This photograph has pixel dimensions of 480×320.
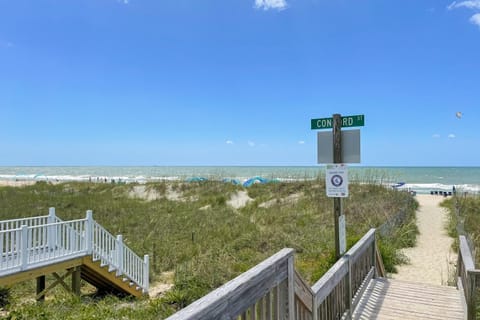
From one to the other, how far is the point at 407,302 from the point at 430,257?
5.32 meters

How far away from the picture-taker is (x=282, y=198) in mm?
Result: 21484

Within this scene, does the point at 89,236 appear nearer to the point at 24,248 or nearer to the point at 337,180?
the point at 24,248

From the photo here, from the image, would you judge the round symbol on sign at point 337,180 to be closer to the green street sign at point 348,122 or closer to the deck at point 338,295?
the green street sign at point 348,122

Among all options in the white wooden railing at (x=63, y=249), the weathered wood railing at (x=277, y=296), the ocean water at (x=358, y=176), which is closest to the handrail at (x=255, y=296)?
the weathered wood railing at (x=277, y=296)

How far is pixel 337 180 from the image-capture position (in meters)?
4.51

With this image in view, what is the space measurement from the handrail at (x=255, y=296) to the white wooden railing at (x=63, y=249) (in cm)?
642

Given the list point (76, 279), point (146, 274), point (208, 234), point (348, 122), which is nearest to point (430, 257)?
point (348, 122)

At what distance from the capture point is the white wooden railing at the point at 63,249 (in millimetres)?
6652

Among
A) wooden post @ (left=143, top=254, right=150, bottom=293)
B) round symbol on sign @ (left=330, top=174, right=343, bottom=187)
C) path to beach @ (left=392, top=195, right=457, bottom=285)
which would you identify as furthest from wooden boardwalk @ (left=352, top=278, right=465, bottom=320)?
wooden post @ (left=143, top=254, right=150, bottom=293)

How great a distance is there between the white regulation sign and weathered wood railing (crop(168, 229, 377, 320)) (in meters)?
0.87

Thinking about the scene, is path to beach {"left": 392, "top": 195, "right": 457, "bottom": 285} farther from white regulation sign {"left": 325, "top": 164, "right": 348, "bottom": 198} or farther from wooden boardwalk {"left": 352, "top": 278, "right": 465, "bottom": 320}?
white regulation sign {"left": 325, "top": 164, "right": 348, "bottom": 198}

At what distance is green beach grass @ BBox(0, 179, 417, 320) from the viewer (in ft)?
20.8

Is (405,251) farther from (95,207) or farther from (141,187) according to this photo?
(141,187)

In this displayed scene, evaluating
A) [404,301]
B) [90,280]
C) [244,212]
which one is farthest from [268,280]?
[244,212]
